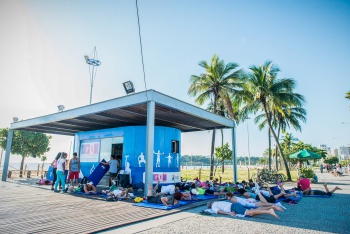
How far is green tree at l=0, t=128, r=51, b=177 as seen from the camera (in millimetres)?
25641

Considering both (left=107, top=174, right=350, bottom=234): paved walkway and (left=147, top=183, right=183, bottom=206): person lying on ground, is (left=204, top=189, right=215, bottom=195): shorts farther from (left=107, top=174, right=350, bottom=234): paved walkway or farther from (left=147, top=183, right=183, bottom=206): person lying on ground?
(left=107, top=174, right=350, bottom=234): paved walkway

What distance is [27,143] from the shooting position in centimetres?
2627

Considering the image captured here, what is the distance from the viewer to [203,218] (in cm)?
534

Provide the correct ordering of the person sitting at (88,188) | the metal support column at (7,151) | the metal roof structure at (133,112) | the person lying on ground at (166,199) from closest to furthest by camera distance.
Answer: the person lying on ground at (166,199) → the metal roof structure at (133,112) → the person sitting at (88,188) → the metal support column at (7,151)

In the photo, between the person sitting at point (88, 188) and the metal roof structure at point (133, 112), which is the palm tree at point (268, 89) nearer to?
the metal roof structure at point (133, 112)

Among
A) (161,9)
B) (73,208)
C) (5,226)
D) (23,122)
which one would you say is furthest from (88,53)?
(5,226)

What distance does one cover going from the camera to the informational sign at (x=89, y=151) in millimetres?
14672

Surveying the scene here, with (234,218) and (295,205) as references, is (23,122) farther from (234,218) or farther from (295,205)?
(295,205)

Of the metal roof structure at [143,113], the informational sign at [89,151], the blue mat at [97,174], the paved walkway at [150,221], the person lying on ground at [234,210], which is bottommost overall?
the paved walkway at [150,221]

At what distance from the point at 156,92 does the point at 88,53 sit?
1264 cm

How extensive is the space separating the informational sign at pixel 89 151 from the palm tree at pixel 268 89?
546 inches

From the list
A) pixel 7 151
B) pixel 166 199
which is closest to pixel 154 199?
pixel 166 199

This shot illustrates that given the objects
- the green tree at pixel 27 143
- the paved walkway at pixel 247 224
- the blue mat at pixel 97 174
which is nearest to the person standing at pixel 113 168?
the blue mat at pixel 97 174

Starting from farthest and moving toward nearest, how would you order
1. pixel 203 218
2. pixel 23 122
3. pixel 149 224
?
pixel 23 122 < pixel 203 218 < pixel 149 224
